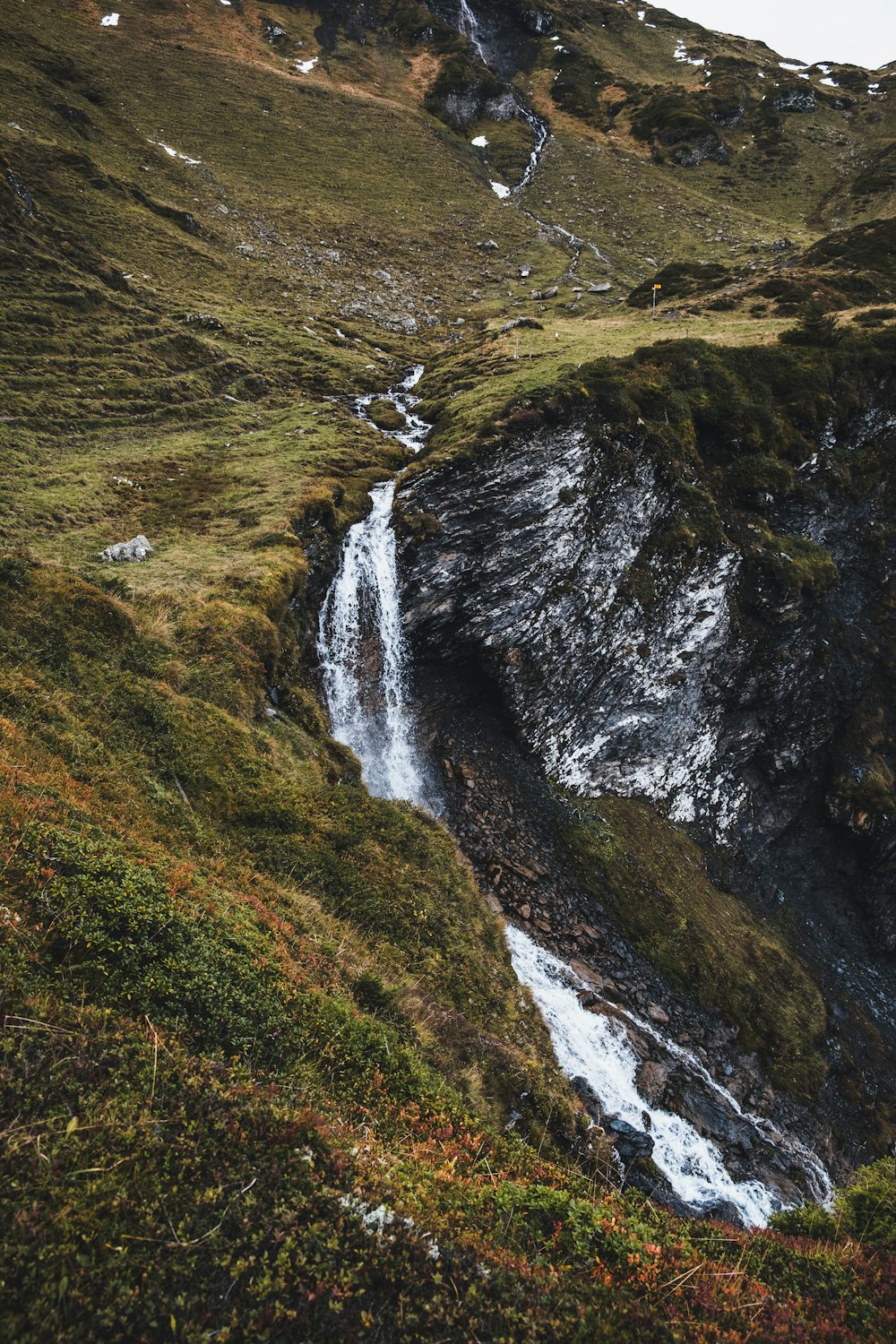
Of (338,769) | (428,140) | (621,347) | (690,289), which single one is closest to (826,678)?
(621,347)

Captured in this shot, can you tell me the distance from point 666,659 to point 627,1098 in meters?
21.1

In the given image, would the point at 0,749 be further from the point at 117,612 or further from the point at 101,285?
the point at 101,285

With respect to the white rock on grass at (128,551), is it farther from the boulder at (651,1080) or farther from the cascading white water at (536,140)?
the cascading white water at (536,140)

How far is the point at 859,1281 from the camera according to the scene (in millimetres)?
7621

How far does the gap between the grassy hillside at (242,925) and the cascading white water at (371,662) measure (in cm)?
183

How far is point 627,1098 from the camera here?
18312mm

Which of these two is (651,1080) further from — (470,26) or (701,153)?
(470,26)

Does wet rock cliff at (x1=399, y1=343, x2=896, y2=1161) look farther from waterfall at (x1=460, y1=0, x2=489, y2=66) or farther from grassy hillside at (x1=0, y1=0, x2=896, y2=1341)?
waterfall at (x1=460, y1=0, x2=489, y2=66)

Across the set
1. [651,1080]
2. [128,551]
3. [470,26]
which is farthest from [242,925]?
[470,26]

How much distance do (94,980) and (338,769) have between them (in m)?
14.3

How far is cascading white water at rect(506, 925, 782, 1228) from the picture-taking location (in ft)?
56.7

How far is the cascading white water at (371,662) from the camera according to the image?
2744 cm

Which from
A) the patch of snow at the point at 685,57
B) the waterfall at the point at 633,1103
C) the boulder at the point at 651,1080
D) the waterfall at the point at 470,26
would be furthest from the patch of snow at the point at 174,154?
the patch of snow at the point at 685,57

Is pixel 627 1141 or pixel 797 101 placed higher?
pixel 797 101
